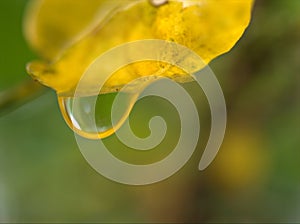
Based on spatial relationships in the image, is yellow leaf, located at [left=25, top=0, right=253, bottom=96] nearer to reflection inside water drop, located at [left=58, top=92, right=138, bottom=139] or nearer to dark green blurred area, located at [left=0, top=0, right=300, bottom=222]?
reflection inside water drop, located at [left=58, top=92, right=138, bottom=139]

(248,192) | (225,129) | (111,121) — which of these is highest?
(111,121)

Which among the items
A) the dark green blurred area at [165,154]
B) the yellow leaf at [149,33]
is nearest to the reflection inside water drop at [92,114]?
the yellow leaf at [149,33]

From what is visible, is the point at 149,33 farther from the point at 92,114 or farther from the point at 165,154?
the point at 165,154

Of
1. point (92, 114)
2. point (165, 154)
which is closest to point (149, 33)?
point (92, 114)

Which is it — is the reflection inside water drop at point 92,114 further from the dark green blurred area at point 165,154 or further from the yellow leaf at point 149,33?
the dark green blurred area at point 165,154

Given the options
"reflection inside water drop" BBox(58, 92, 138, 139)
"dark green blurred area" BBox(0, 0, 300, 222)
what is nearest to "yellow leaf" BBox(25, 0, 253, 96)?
"reflection inside water drop" BBox(58, 92, 138, 139)

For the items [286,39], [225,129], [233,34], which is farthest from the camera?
[225,129]

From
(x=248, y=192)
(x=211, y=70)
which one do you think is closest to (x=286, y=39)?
(x=211, y=70)

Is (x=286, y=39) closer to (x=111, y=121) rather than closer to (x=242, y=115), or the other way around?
(x=242, y=115)
